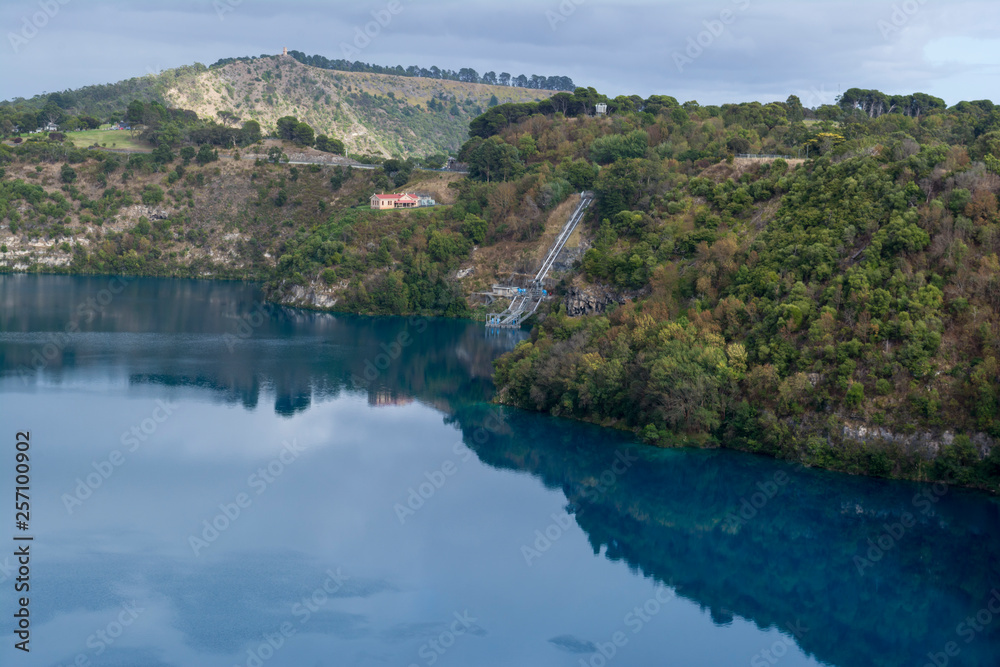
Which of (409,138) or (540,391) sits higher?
(409,138)

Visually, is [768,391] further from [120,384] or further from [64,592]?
[120,384]

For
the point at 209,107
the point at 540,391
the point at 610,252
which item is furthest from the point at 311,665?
the point at 209,107

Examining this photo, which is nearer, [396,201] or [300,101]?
[396,201]

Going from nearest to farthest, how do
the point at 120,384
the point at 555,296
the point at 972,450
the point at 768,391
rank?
the point at 972,450, the point at 768,391, the point at 120,384, the point at 555,296

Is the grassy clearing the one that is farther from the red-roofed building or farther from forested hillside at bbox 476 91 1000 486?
forested hillside at bbox 476 91 1000 486

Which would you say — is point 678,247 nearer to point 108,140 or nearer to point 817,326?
point 817,326

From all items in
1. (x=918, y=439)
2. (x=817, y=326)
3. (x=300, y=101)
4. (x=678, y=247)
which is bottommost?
(x=918, y=439)

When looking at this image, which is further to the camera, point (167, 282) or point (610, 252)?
point (167, 282)

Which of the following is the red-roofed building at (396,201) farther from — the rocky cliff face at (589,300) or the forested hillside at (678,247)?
the rocky cliff face at (589,300)

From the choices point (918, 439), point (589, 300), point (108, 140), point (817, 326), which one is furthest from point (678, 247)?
point (108, 140)
